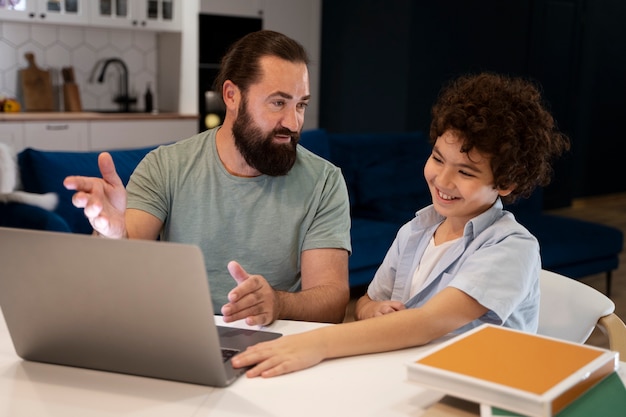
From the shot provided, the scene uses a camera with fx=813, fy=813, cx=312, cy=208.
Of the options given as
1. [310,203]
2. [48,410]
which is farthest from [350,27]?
[48,410]

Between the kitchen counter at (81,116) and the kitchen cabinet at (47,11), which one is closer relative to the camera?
the kitchen counter at (81,116)

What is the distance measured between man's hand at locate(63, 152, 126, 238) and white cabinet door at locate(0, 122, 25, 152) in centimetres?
393

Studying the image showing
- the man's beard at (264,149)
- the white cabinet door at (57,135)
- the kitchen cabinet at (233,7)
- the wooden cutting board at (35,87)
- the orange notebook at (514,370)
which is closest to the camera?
the orange notebook at (514,370)

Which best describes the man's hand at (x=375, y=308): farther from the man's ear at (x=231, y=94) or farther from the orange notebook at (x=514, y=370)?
the man's ear at (x=231, y=94)

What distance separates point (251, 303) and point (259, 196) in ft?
1.89

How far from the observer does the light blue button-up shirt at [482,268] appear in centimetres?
146

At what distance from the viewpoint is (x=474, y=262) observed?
1.49 m

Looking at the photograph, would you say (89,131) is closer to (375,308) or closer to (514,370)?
(375,308)

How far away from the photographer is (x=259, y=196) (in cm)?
202

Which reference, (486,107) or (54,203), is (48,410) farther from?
(54,203)

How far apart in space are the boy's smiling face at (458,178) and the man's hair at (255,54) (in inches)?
23.1

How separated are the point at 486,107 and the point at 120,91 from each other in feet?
16.8

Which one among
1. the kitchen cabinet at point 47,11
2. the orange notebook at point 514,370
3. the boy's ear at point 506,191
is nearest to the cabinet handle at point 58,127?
the kitchen cabinet at point 47,11

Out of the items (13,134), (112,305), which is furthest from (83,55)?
(112,305)
